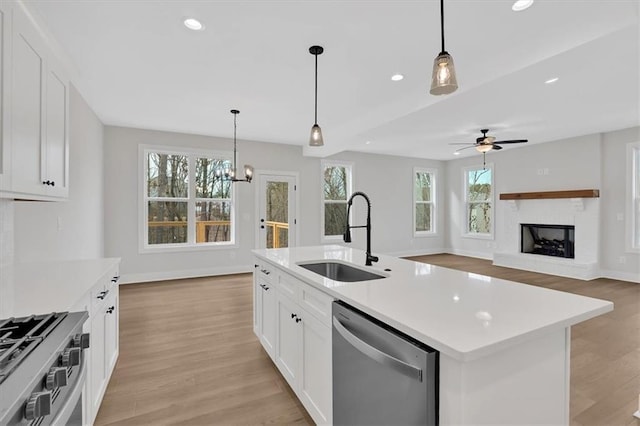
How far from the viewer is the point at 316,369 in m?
Result: 1.67

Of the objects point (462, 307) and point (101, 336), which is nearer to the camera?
point (462, 307)

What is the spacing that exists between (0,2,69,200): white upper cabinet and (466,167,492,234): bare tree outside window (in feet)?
26.6

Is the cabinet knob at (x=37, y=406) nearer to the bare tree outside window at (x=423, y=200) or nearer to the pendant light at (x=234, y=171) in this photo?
the pendant light at (x=234, y=171)

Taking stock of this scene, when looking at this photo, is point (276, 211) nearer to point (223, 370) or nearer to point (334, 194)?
point (334, 194)

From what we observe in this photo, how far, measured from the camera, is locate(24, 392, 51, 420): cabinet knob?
0.80 meters

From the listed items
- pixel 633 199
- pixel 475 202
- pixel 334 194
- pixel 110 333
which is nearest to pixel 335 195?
pixel 334 194

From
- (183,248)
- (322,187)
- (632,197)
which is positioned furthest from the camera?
(322,187)

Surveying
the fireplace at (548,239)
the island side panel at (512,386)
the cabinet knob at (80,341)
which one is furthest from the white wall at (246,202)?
the island side panel at (512,386)

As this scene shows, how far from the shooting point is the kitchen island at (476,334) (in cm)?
93

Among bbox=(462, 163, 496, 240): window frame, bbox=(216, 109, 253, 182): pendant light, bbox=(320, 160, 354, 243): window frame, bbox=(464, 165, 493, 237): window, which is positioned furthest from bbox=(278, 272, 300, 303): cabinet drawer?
bbox=(464, 165, 493, 237): window

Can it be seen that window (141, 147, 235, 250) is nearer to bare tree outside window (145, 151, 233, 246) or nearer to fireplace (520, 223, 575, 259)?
bare tree outside window (145, 151, 233, 246)

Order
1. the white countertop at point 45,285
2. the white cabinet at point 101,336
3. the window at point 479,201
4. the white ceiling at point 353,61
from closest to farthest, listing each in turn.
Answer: the white countertop at point 45,285 < the white cabinet at point 101,336 < the white ceiling at point 353,61 < the window at point 479,201

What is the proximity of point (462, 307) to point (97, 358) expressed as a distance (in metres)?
2.02

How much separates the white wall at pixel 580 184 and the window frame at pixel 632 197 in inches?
3.2
